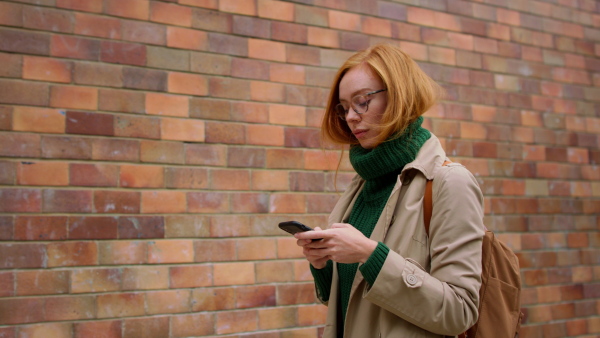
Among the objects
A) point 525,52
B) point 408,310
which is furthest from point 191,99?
point 525,52

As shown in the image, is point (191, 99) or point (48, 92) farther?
point (191, 99)

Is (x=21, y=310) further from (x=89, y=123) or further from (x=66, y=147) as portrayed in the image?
(x=89, y=123)

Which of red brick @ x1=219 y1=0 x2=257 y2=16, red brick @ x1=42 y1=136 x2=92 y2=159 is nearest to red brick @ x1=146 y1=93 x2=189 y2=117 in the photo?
red brick @ x1=42 y1=136 x2=92 y2=159

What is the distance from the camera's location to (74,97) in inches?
117

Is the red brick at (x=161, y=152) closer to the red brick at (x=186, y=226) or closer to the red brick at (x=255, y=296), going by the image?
the red brick at (x=186, y=226)

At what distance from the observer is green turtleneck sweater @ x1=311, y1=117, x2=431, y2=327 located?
1.89 m

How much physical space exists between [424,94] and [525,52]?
3.02 m

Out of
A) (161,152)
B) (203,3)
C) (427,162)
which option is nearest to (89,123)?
(161,152)

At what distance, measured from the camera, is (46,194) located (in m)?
2.86

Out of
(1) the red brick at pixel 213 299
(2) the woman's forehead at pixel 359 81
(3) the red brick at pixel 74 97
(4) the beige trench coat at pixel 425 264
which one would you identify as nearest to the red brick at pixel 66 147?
(3) the red brick at pixel 74 97

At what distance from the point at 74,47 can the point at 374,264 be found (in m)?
2.17

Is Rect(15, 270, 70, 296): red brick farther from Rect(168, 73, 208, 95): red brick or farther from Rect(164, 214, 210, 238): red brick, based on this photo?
Rect(168, 73, 208, 95): red brick

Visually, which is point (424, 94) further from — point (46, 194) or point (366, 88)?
point (46, 194)

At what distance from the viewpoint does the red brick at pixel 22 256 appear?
9.03ft
